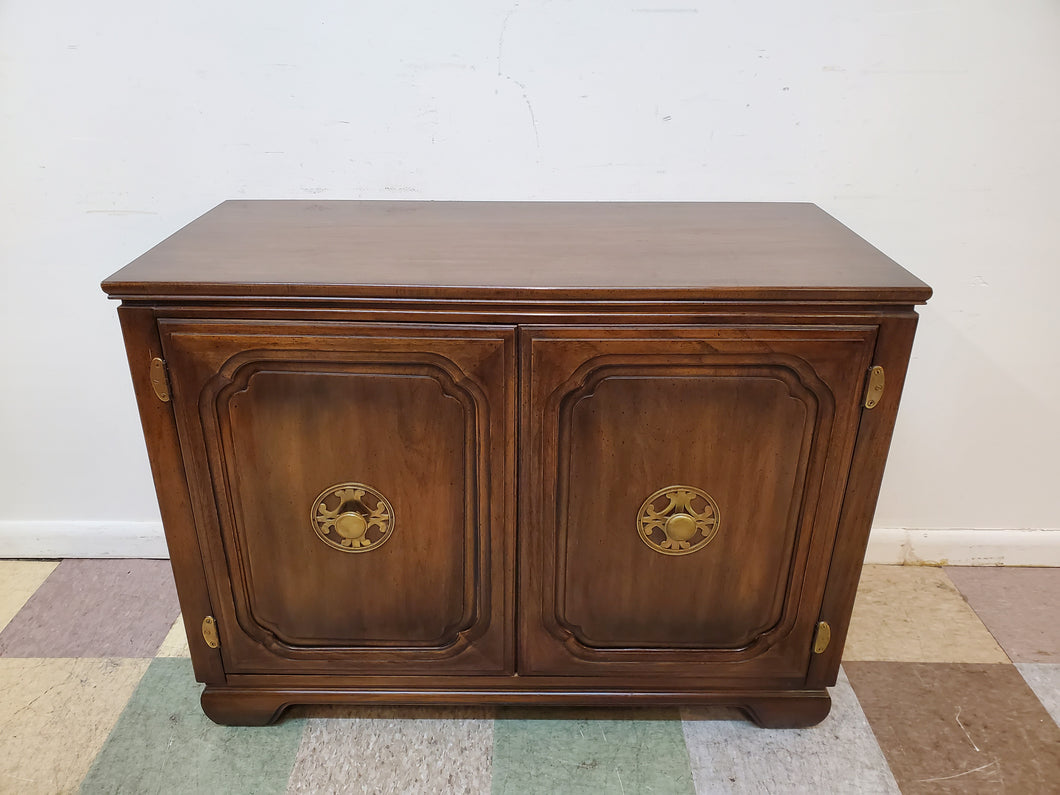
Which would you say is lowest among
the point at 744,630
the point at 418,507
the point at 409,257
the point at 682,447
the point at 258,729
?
the point at 258,729

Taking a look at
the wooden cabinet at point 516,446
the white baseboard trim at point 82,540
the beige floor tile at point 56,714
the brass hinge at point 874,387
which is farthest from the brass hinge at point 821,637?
the white baseboard trim at point 82,540

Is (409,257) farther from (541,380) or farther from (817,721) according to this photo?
(817,721)

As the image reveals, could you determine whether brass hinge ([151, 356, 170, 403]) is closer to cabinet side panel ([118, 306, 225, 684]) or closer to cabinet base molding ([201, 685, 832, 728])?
cabinet side panel ([118, 306, 225, 684])

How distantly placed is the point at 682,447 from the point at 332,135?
806 millimetres

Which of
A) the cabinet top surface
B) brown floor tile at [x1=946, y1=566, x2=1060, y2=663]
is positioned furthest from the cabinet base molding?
the cabinet top surface

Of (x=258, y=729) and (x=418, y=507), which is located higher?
(x=418, y=507)

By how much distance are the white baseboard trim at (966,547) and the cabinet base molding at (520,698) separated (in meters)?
0.53

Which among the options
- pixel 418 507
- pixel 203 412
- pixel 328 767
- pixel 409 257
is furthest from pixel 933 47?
pixel 328 767

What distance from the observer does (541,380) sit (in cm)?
106

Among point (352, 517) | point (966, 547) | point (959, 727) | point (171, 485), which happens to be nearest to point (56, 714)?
point (171, 485)

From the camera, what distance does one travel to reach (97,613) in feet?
5.21

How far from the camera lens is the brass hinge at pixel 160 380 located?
1047 mm

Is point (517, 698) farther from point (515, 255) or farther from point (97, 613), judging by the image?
point (97, 613)

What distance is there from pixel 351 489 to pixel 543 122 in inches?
27.6
